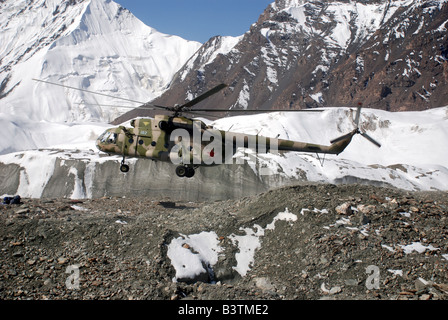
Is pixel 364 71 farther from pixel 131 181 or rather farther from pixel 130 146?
Answer: pixel 130 146

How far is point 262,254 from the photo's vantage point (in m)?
12.1

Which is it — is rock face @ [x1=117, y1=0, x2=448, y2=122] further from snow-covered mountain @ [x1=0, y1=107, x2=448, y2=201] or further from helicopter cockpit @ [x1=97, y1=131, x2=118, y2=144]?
helicopter cockpit @ [x1=97, y1=131, x2=118, y2=144]

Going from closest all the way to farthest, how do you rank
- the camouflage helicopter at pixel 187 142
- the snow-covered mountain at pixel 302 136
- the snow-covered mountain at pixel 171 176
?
the camouflage helicopter at pixel 187 142, the snow-covered mountain at pixel 171 176, the snow-covered mountain at pixel 302 136

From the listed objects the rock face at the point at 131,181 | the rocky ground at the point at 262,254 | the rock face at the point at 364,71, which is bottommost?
the rocky ground at the point at 262,254

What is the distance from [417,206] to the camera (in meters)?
14.0

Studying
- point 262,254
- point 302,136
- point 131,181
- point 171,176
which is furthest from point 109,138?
point 302,136

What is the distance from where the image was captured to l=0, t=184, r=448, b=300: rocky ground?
9352 millimetres

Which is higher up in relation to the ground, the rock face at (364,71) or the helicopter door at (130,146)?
the rock face at (364,71)

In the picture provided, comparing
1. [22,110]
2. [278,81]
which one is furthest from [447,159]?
[22,110]

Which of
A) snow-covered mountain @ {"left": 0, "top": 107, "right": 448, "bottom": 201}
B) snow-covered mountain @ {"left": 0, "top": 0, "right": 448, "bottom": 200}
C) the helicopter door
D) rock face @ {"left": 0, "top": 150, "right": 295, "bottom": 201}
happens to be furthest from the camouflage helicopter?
rock face @ {"left": 0, "top": 150, "right": 295, "bottom": 201}

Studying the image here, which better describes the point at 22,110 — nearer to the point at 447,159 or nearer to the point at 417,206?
the point at 447,159

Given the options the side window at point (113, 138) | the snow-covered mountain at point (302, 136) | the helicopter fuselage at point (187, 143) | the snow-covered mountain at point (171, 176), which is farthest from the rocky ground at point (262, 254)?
the snow-covered mountain at point (171, 176)

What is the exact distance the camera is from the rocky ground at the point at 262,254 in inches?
368

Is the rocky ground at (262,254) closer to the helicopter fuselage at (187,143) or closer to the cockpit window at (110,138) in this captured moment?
the helicopter fuselage at (187,143)
